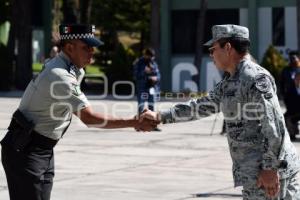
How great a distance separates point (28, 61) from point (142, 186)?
26.9m

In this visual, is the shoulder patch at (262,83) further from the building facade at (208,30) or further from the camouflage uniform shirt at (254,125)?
the building facade at (208,30)

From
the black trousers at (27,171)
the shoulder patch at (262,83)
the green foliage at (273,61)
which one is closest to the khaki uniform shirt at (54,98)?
the black trousers at (27,171)

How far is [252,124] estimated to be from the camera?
237 inches

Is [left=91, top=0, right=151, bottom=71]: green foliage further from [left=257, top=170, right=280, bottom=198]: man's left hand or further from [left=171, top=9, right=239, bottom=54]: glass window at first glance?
[left=257, top=170, right=280, bottom=198]: man's left hand

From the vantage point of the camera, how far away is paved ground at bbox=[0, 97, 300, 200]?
11413mm

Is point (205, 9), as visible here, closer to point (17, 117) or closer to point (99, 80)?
point (99, 80)

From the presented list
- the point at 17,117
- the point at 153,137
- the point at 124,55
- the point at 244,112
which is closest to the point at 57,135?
the point at 17,117

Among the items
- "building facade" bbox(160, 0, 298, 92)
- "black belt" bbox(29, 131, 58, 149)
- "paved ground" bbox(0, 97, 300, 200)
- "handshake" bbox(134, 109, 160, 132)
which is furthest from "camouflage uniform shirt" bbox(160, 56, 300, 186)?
"building facade" bbox(160, 0, 298, 92)

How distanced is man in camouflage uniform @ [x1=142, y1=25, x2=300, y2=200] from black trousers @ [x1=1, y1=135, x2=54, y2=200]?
1391 millimetres

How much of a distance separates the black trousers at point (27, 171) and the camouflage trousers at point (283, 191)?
1494 millimetres

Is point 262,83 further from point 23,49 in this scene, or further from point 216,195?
point 23,49

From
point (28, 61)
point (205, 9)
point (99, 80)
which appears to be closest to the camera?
point (205, 9)

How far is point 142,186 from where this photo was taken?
11.9 m

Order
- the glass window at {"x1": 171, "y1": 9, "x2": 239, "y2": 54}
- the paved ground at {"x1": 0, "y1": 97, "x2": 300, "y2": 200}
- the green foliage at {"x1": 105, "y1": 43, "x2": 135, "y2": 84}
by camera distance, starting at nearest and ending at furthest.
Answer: the paved ground at {"x1": 0, "y1": 97, "x2": 300, "y2": 200}
the green foliage at {"x1": 105, "y1": 43, "x2": 135, "y2": 84}
the glass window at {"x1": 171, "y1": 9, "x2": 239, "y2": 54}
